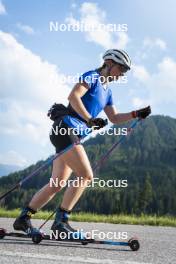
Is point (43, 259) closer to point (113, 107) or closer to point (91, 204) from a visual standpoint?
point (113, 107)

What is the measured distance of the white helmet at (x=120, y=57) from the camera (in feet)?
18.5

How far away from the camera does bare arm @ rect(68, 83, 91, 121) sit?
530 centimetres

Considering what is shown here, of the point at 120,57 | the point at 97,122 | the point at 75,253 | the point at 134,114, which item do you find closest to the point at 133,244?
the point at 75,253

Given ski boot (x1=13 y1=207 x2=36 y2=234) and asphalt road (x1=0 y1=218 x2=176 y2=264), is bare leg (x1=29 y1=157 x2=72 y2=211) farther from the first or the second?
asphalt road (x1=0 y1=218 x2=176 y2=264)

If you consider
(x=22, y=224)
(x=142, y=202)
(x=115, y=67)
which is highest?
(x=142, y=202)

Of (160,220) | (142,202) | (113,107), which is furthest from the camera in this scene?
(142,202)

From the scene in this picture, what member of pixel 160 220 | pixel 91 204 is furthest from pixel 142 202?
pixel 160 220

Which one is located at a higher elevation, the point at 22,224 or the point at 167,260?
the point at 22,224

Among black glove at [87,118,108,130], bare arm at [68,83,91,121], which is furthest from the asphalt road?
bare arm at [68,83,91,121]

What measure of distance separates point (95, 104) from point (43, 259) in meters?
2.30

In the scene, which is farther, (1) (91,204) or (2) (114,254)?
(1) (91,204)

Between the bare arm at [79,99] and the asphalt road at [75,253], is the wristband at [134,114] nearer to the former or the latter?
the bare arm at [79,99]

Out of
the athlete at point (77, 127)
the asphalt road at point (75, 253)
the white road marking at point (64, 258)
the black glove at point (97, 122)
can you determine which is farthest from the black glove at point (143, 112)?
the white road marking at point (64, 258)

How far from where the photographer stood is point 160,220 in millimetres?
9750
